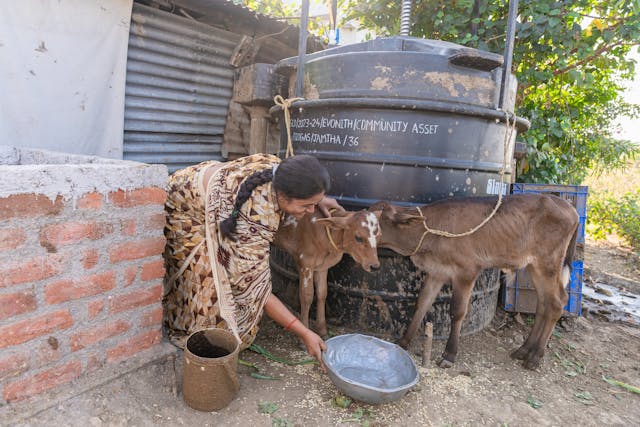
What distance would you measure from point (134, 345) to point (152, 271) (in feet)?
1.50

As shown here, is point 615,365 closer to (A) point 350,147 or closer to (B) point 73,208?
(A) point 350,147

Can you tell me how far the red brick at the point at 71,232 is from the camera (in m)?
2.10

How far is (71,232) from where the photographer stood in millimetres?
2186

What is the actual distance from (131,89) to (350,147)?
260cm

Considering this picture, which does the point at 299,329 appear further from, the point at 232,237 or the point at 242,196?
the point at 242,196

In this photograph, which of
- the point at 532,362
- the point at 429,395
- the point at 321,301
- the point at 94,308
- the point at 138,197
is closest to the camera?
the point at 94,308

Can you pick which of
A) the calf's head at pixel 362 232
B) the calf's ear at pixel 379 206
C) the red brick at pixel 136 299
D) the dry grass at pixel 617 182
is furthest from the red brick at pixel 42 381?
the dry grass at pixel 617 182

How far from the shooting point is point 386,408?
261 centimetres

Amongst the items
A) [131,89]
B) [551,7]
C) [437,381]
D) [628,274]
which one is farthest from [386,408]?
[628,274]

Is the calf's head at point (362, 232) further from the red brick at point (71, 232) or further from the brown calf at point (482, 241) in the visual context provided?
the red brick at point (71, 232)

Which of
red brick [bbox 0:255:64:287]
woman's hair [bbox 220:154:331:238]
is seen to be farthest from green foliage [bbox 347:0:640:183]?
red brick [bbox 0:255:64:287]

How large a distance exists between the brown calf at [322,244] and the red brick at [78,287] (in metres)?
1.43

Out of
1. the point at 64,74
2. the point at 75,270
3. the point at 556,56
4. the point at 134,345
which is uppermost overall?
the point at 556,56

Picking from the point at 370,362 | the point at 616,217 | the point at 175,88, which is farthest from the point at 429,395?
the point at 616,217
